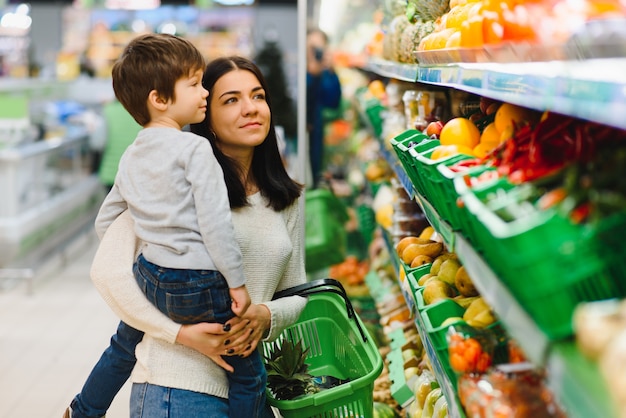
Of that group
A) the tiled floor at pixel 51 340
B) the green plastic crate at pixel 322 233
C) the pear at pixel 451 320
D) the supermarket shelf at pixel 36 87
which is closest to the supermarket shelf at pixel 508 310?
the pear at pixel 451 320

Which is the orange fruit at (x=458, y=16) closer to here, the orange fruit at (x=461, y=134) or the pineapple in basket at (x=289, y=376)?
the orange fruit at (x=461, y=134)

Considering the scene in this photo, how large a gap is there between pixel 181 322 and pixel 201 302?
10cm

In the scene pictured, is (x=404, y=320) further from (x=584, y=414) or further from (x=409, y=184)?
(x=584, y=414)

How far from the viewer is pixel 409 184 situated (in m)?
2.90

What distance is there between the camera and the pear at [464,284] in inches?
94.4

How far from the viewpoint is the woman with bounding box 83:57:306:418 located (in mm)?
2242

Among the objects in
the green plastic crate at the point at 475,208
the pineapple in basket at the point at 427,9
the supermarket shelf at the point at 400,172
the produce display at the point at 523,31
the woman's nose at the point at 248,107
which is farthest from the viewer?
the pineapple in basket at the point at 427,9

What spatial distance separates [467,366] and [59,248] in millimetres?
6155

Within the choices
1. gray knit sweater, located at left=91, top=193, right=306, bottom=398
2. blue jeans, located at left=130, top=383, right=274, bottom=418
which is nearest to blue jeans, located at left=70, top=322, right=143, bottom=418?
gray knit sweater, located at left=91, top=193, right=306, bottom=398

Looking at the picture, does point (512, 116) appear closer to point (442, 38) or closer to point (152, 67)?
point (442, 38)

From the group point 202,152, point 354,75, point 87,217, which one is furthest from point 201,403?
point 354,75

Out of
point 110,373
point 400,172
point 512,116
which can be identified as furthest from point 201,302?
point 400,172

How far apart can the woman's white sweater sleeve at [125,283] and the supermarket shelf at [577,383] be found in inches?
50.1

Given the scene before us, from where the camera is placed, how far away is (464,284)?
2.40 metres
